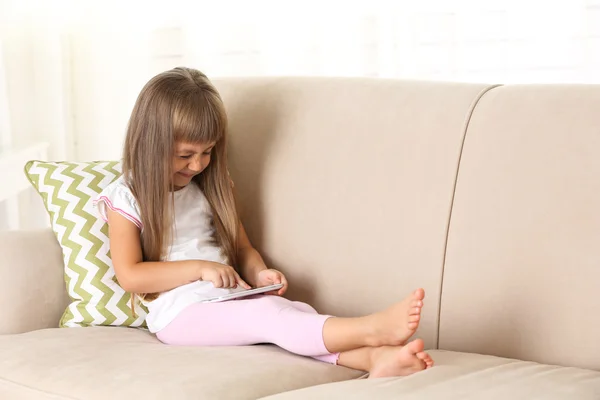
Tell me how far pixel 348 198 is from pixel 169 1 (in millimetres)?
1431

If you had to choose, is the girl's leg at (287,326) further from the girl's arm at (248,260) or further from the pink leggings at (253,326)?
the girl's arm at (248,260)

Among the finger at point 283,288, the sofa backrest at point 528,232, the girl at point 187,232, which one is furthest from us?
the finger at point 283,288

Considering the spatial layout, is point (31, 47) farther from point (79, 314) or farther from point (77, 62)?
point (79, 314)

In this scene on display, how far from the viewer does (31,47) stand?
3.16m

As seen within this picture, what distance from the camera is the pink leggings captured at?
5.45ft

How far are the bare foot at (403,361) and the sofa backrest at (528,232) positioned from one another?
0.72 ft

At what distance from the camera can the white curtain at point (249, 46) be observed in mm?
2711

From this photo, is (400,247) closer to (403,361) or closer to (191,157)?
(403,361)

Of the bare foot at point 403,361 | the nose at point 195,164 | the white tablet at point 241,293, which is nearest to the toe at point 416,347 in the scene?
the bare foot at point 403,361

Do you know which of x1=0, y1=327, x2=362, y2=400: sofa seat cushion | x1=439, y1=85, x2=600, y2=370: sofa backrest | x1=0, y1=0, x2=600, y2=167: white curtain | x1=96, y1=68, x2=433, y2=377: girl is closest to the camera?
x1=0, y1=327, x2=362, y2=400: sofa seat cushion

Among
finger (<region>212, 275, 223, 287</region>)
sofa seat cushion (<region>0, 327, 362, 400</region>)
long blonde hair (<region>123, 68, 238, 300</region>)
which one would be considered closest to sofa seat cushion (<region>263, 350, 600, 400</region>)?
sofa seat cushion (<region>0, 327, 362, 400</region>)

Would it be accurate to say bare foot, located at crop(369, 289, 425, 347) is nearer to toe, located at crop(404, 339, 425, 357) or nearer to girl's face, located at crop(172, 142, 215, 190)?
toe, located at crop(404, 339, 425, 357)

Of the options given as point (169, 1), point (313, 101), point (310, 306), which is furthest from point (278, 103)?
point (169, 1)

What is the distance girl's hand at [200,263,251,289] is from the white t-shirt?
22 mm
